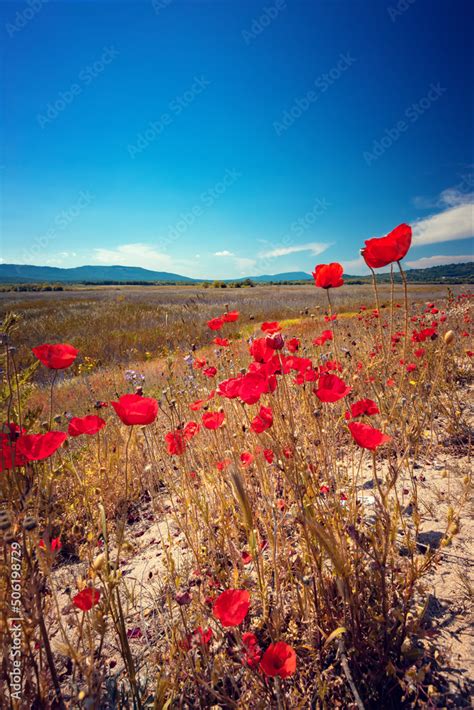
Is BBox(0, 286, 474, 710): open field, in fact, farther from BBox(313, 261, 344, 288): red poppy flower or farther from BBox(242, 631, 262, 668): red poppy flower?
BBox(313, 261, 344, 288): red poppy flower

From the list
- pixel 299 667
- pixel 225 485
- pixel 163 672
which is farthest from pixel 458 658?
pixel 225 485


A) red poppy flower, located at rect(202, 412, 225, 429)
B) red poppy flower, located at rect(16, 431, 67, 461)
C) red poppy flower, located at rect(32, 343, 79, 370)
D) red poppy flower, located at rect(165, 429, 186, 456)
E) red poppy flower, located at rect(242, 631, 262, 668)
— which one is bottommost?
red poppy flower, located at rect(242, 631, 262, 668)

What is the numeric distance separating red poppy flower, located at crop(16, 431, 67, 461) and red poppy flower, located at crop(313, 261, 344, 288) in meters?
1.41

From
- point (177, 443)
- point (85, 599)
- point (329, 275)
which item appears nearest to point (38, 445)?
point (85, 599)

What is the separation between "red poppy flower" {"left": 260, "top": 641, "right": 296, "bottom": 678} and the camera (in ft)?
3.34

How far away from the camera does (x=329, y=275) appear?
1792 mm

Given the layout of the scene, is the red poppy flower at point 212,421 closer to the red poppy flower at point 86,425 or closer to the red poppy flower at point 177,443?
the red poppy flower at point 177,443

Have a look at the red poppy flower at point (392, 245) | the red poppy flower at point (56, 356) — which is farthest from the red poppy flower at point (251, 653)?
the red poppy flower at point (392, 245)

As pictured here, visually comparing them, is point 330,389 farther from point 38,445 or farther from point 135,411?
point 38,445

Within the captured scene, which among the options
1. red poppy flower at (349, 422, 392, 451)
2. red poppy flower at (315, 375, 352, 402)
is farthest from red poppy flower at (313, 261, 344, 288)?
red poppy flower at (349, 422, 392, 451)

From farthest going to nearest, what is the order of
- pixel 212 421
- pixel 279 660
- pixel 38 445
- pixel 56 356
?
pixel 212 421 < pixel 56 356 < pixel 38 445 < pixel 279 660

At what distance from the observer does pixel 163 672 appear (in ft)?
4.31

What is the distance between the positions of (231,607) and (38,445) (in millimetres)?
890

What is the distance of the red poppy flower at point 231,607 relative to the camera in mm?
1048
